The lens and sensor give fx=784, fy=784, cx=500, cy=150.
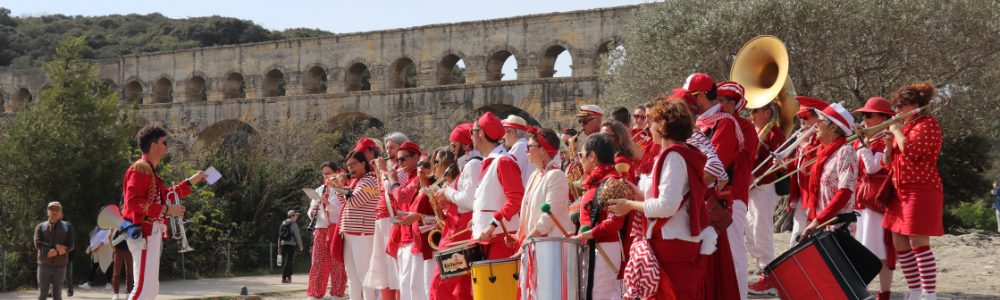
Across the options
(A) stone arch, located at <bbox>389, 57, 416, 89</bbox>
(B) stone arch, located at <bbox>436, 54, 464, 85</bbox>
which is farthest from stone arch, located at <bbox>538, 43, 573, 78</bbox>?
(A) stone arch, located at <bbox>389, 57, 416, 89</bbox>

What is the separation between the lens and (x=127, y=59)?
35406 millimetres

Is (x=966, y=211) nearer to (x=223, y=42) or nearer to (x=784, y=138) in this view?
(x=784, y=138)

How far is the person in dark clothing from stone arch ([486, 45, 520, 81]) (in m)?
17.2

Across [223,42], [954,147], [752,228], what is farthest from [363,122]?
[223,42]

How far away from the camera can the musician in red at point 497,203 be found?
230 inches

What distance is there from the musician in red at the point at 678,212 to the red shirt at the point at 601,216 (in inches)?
12.2

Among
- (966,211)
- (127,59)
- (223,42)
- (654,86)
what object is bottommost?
(966,211)

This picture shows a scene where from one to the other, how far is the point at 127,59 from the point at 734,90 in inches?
1383

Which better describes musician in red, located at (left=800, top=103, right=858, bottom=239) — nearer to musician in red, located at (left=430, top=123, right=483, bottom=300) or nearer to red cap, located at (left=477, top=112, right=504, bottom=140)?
red cap, located at (left=477, top=112, right=504, bottom=140)

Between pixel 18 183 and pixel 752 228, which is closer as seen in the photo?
pixel 752 228

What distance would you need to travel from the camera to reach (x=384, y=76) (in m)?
28.7

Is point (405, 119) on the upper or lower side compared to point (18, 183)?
upper

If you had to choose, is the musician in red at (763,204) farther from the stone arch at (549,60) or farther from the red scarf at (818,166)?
the stone arch at (549,60)

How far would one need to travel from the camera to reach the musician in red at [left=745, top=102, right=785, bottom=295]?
7152mm
